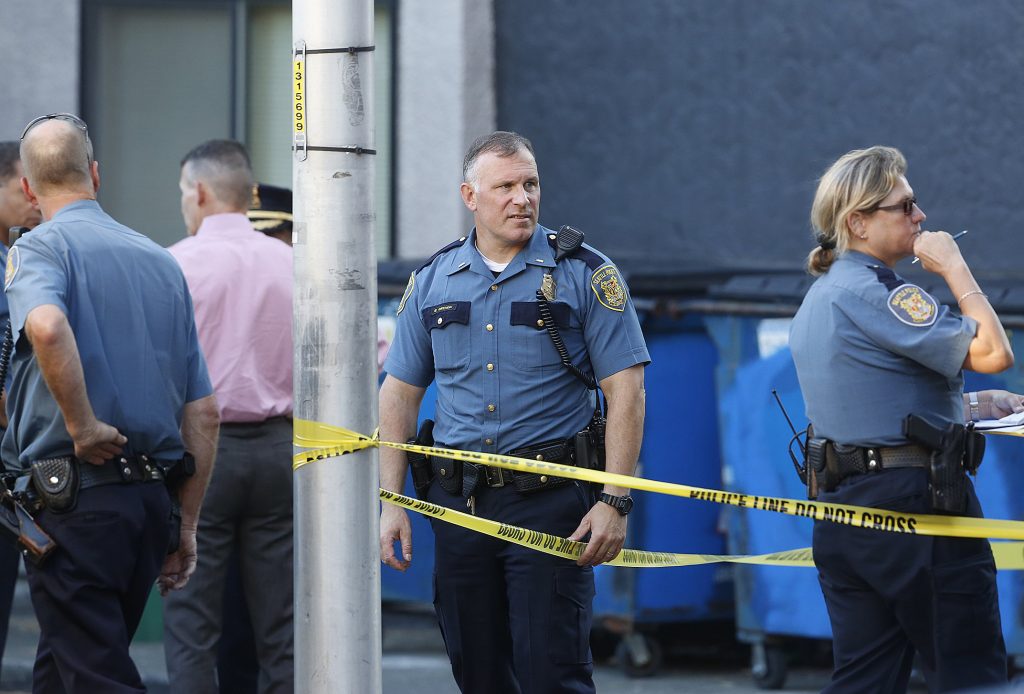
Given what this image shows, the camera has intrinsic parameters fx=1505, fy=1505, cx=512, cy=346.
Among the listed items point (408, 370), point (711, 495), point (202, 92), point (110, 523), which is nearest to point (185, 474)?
point (110, 523)

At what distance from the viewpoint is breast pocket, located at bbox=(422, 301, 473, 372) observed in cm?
452

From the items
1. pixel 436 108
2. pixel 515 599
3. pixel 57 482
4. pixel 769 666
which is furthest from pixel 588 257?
pixel 436 108

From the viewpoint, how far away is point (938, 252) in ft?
13.8

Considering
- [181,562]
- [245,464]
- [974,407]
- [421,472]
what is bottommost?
[181,562]

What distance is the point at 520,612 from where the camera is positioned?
438 cm

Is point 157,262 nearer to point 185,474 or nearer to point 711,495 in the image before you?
point 185,474

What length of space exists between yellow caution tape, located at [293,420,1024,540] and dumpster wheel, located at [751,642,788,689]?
8.11ft

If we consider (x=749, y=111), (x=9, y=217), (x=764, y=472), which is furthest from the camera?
(x=749, y=111)

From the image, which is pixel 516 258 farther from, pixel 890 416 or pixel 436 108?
pixel 436 108

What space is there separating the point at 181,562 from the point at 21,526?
2.06 feet

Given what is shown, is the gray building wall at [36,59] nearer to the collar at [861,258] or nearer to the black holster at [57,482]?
the black holster at [57,482]

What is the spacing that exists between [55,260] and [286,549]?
1879 mm

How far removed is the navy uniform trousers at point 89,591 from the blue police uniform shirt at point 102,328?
18 centimetres

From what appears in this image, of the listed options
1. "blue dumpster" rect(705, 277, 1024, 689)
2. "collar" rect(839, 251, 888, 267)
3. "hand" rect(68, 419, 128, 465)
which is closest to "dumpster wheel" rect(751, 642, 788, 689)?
"blue dumpster" rect(705, 277, 1024, 689)
